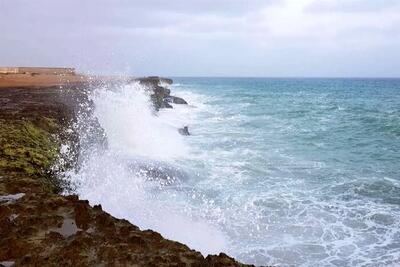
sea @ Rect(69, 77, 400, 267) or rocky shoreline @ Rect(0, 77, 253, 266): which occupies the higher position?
rocky shoreline @ Rect(0, 77, 253, 266)

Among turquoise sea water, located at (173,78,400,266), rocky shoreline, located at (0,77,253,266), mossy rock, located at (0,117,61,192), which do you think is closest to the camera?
rocky shoreline, located at (0,77,253,266)

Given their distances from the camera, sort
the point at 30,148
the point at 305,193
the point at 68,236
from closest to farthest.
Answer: the point at 68,236 < the point at 30,148 < the point at 305,193

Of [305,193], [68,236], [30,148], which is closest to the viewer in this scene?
[68,236]

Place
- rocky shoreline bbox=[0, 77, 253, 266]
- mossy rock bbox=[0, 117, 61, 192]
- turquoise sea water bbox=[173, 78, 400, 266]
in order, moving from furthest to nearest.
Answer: turquoise sea water bbox=[173, 78, 400, 266] < mossy rock bbox=[0, 117, 61, 192] < rocky shoreline bbox=[0, 77, 253, 266]

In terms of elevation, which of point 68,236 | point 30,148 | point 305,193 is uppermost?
point 30,148

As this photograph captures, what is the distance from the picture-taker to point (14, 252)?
3.49 meters

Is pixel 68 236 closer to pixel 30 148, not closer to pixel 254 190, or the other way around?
pixel 30 148

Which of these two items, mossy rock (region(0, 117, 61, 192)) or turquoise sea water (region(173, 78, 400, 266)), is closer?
mossy rock (region(0, 117, 61, 192))

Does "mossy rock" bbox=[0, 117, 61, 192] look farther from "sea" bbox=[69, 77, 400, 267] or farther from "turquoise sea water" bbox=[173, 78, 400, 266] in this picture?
"turquoise sea water" bbox=[173, 78, 400, 266]

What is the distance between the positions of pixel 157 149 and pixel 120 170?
4899 mm

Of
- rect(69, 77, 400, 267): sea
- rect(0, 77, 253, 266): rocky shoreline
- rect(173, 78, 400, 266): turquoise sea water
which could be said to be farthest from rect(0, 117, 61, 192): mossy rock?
rect(173, 78, 400, 266): turquoise sea water

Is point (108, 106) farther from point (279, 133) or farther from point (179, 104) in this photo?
point (179, 104)

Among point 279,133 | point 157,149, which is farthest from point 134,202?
point 279,133

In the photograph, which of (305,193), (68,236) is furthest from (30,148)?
(305,193)
